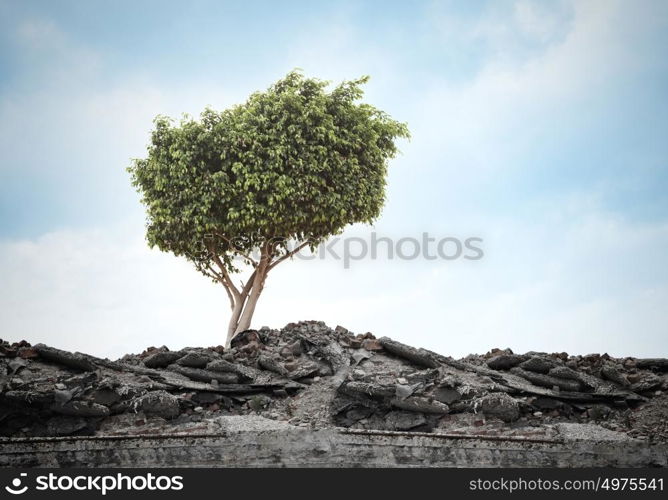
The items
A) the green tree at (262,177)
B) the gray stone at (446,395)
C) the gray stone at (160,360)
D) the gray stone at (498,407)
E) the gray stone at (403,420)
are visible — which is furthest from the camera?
the green tree at (262,177)

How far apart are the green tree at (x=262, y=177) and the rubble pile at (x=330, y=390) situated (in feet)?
18.9

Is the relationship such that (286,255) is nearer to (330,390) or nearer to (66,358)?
(66,358)

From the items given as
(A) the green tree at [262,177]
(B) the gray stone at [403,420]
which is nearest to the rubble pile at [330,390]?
(B) the gray stone at [403,420]

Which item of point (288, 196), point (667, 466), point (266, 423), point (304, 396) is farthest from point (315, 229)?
point (667, 466)

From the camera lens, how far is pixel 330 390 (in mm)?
8820

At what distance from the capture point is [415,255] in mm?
14742

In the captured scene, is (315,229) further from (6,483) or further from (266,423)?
(6,483)

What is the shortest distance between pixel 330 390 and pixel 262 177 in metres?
8.13

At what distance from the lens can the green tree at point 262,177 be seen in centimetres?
1580

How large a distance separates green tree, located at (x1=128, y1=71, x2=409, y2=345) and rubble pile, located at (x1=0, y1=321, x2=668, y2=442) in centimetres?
576

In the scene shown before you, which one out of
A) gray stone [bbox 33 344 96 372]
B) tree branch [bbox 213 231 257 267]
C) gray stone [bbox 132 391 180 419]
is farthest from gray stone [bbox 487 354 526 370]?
tree branch [bbox 213 231 257 267]

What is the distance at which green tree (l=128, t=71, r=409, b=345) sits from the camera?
15797 millimetres

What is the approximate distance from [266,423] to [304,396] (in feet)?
5.06

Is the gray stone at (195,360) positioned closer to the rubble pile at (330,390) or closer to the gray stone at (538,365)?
the rubble pile at (330,390)
